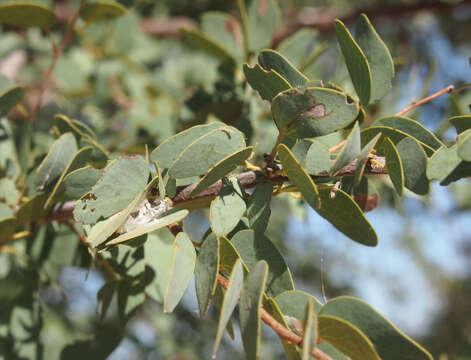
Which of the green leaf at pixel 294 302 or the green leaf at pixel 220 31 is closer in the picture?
the green leaf at pixel 294 302

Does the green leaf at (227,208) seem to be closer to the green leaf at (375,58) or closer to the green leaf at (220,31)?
the green leaf at (375,58)

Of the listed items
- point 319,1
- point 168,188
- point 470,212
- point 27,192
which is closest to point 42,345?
point 27,192

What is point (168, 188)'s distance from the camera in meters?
0.54

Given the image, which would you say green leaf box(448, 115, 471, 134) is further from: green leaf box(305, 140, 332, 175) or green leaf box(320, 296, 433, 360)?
green leaf box(320, 296, 433, 360)

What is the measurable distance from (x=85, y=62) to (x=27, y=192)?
91 centimetres

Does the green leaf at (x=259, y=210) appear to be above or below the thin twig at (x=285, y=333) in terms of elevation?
above

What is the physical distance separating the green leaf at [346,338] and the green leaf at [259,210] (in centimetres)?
13

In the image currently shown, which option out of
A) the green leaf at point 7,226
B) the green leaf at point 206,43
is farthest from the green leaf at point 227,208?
the green leaf at point 206,43

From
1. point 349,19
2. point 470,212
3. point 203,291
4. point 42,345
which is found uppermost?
point 349,19

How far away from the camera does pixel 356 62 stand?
0.55 meters

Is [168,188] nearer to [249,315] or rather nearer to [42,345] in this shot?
[249,315]

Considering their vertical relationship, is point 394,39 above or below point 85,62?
above

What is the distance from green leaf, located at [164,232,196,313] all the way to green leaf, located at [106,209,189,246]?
0.10ft

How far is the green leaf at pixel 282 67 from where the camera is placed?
53cm
